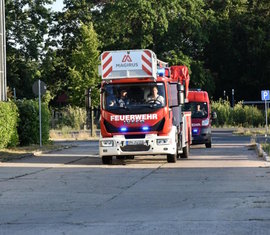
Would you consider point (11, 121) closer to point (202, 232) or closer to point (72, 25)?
point (202, 232)

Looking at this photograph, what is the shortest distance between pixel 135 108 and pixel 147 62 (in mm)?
1606

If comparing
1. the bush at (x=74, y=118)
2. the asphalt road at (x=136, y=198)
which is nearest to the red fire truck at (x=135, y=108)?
the asphalt road at (x=136, y=198)

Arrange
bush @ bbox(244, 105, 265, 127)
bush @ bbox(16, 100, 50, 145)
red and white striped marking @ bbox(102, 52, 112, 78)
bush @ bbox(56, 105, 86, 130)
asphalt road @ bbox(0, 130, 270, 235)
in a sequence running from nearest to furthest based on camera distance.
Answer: asphalt road @ bbox(0, 130, 270, 235), red and white striped marking @ bbox(102, 52, 112, 78), bush @ bbox(16, 100, 50, 145), bush @ bbox(56, 105, 86, 130), bush @ bbox(244, 105, 265, 127)

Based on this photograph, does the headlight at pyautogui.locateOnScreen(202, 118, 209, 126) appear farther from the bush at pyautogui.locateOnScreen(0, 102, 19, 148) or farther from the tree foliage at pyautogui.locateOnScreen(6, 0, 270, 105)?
the tree foliage at pyautogui.locateOnScreen(6, 0, 270, 105)

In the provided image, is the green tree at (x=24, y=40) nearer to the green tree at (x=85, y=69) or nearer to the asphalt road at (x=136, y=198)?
the green tree at (x=85, y=69)

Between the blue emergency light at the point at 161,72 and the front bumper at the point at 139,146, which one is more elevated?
the blue emergency light at the point at 161,72

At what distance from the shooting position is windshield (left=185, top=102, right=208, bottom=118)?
33125 millimetres

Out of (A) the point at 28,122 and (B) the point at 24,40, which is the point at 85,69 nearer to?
(B) the point at 24,40

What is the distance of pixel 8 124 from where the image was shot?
29.2 meters

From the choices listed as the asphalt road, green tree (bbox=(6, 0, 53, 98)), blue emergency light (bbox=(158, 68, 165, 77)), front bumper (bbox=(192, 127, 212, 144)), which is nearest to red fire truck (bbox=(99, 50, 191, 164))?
blue emergency light (bbox=(158, 68, 165, 77))

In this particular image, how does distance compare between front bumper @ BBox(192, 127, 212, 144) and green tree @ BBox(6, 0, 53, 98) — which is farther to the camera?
green tree @ BBox(6, 0, 53, 98)

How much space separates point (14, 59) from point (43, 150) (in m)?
43.8

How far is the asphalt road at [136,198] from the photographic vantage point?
1025 centimetres

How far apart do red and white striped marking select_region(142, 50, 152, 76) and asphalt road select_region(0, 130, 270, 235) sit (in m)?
2.93
